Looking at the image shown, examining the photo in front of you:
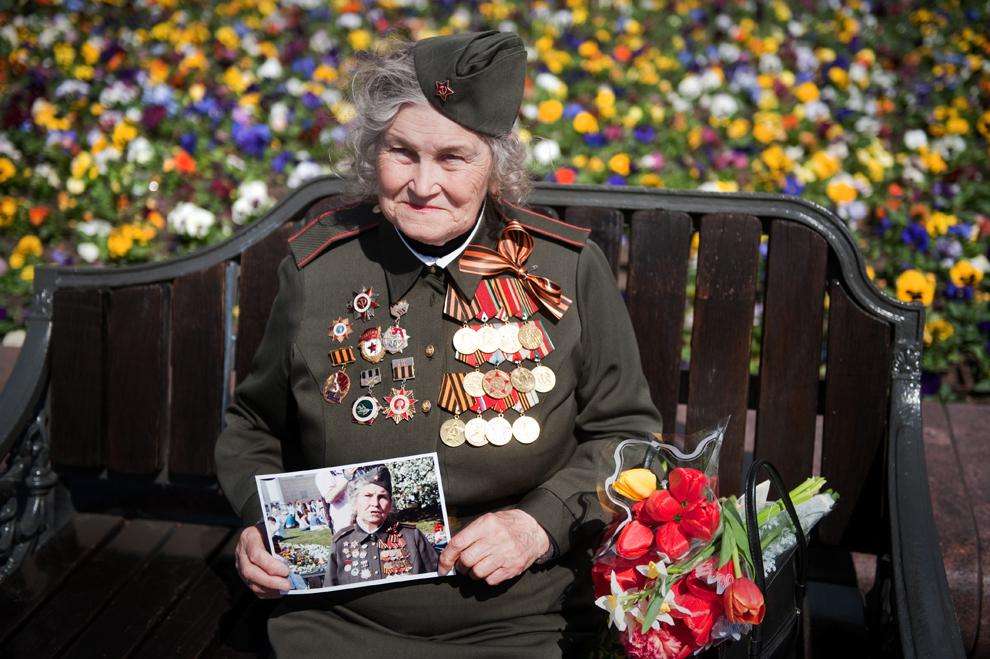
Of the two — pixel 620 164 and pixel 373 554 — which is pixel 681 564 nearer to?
pixel 373 554

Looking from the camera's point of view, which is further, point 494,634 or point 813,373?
point 813,373

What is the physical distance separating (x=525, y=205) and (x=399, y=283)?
541 millimetres

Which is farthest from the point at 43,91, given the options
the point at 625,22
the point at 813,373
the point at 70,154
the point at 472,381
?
the point at 813,373

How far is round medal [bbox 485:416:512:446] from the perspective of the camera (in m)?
2.11

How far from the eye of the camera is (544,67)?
5.29m

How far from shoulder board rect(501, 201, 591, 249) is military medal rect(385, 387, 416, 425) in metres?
0.48

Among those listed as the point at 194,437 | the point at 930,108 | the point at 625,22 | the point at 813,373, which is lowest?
the point at 194,437

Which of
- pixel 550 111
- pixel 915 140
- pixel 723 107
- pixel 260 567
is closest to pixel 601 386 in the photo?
pixel 260 567

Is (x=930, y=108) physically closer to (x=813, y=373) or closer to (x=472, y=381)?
(x=813, y=373)

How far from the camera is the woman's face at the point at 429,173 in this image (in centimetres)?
200

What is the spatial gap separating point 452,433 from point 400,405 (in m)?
0.13

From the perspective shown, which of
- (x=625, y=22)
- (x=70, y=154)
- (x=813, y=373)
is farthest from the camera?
(x=625, y=22)

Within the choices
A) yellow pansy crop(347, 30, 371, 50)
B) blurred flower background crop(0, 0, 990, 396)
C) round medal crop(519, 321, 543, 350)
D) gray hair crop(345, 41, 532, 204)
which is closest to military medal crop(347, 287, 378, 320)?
gray hair crop(345, 41, 532, 204)

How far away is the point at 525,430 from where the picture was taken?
213cm
